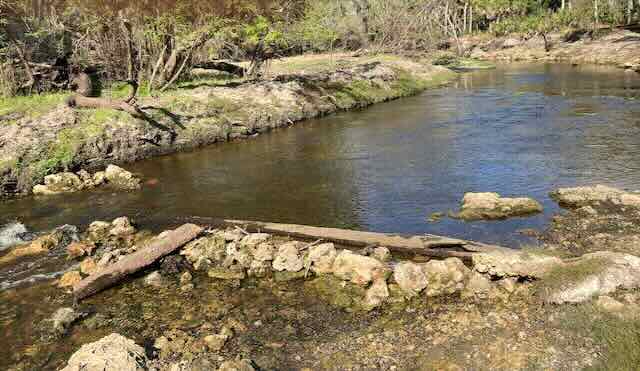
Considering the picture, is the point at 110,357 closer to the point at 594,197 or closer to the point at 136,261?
the point at 136,261

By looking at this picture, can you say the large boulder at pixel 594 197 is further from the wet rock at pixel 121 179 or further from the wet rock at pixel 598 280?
the wet rock at pixel 121 179

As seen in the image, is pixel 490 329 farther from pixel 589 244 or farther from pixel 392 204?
pixel 392 204

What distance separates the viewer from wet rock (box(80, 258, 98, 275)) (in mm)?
11273

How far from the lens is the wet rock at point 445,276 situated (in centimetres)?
912

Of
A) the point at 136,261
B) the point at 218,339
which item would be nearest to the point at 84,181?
the point at 136,261

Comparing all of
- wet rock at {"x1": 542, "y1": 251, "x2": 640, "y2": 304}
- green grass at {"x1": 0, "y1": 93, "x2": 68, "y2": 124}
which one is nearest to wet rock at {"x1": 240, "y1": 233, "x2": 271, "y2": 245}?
wet rock at {"x1": 542, "y1": 251, "x2": 640, "y2": 304}

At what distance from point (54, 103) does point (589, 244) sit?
67.6 feet

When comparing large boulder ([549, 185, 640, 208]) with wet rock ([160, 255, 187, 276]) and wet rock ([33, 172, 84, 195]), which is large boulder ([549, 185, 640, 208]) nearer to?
wet rock ([160, 255, 187, 276])

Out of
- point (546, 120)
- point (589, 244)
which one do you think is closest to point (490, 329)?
point (589, 244)

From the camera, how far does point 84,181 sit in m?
18.2

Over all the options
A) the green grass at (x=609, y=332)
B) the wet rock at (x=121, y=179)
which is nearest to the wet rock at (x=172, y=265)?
the wet rock at (x=121, y=179)

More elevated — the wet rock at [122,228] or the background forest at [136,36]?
the background forest at [136,36]

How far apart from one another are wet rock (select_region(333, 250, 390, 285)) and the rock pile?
32.9 ft

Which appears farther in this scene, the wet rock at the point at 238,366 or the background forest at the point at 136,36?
the background forest at the point at 136,36
